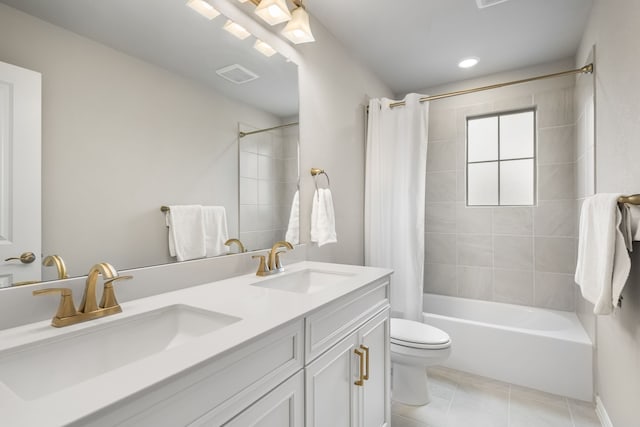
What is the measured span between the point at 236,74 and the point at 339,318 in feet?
3.94

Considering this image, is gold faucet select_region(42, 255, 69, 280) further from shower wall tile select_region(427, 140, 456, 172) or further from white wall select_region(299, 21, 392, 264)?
shower wall tile select_region(427, 140, 456, 172)

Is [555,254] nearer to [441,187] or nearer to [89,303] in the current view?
[441,187]

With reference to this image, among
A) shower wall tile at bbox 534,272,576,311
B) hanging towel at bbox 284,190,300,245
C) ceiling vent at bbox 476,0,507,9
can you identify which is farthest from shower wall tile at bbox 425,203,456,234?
hanging towel at bbox 284,190,300,245

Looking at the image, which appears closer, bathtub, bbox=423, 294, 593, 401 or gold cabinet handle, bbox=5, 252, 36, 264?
gold cabinet handle, bbox=5, 252, 36, 264

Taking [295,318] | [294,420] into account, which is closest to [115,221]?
[295,318]

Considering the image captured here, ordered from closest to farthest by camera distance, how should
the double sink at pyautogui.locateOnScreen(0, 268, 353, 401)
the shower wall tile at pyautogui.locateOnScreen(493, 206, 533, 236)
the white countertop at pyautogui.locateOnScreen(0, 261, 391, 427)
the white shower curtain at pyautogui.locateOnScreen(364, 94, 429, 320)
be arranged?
the white countertop at pyautogui.locateOnScreen(0, 261, 391, 427) → the double sink at pyautogui.locateOnScreen(0, 268, 353, 401) → the white shower curtain at pyautogui.locateOnScreen(364, 94, 429, 320) → the shower wall tile at pyautogui.locateOnScreen(493, 206, 533, 236)

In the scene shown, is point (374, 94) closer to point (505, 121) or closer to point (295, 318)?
point (505, 121)

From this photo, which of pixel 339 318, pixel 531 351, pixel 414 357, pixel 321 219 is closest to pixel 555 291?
pixel 531 351

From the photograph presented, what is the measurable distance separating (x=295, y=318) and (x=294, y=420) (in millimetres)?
299

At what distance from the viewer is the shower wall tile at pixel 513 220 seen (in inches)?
106

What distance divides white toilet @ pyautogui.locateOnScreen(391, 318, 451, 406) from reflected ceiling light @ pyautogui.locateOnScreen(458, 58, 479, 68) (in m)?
2.13

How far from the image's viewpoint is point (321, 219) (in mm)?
1919

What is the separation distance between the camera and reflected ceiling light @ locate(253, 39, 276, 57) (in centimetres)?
163

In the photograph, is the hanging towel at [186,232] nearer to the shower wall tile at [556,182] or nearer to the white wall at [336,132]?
the white wall at [336,132]
